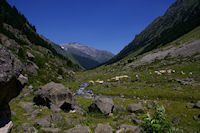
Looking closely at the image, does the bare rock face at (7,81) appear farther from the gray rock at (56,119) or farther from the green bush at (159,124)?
the green bush at (159,124)

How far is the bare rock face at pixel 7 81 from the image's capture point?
7111mm

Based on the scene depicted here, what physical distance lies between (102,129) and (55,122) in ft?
15.8

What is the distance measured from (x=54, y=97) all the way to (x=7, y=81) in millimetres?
10005

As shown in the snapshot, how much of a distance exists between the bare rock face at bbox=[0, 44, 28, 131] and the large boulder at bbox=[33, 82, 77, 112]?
7489mm

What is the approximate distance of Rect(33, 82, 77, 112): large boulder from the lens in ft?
53.6

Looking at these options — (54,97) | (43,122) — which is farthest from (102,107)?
(43,122)

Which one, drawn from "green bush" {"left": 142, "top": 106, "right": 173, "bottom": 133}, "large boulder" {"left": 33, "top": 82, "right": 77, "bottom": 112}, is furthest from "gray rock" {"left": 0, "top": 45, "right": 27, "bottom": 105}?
"green bush" {"left": 142, "top": 106, "right": 173, "bottom": 133}

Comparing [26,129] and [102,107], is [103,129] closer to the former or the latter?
[26,129]

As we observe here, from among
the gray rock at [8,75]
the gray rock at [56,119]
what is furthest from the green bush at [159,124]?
the gray rock at [8,75]

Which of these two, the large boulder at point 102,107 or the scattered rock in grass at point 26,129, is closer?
the scattered rock in grass at point 26,129

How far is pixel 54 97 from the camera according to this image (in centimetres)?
1656

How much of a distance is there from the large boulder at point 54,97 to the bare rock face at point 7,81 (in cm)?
749

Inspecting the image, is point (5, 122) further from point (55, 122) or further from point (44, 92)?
point (44, 92)

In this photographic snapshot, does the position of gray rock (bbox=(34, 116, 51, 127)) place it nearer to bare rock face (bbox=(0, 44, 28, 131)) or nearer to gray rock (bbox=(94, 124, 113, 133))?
bare rock face (bbox=(0, 44, 28, 131))
